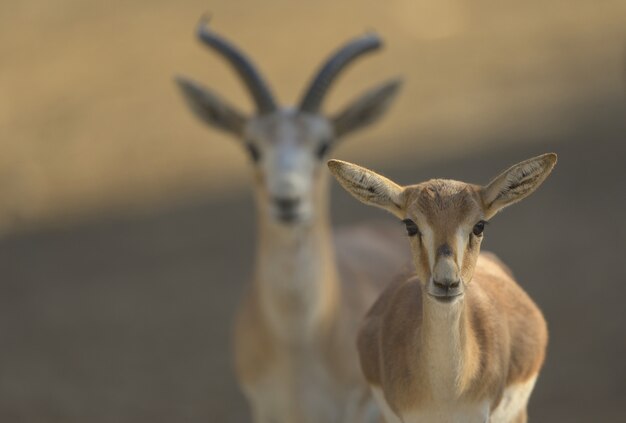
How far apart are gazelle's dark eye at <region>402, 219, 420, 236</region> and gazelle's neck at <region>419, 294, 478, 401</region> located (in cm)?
28

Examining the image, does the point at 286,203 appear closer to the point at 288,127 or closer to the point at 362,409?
the point at 288,127

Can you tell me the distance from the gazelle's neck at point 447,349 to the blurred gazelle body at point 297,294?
7.51ft

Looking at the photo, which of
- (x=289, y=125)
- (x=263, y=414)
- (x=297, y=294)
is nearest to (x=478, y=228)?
(x=297, y=294)

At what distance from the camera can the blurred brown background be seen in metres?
12.4

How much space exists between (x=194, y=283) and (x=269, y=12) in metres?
8.01

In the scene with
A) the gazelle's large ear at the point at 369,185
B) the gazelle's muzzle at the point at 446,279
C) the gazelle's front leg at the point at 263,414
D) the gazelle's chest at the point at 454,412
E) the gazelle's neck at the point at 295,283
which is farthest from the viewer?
the gazelle's neck at the point at 295,283

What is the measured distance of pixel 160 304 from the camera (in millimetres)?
13742

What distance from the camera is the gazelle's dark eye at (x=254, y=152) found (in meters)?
9.19

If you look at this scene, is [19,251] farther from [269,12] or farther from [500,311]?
[500,311]

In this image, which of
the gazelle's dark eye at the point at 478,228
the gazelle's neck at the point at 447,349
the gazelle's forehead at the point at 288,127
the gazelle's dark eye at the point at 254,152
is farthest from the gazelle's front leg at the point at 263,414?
the gazelle's dark eye at the point at 478,228

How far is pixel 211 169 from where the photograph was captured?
16656 millimetres

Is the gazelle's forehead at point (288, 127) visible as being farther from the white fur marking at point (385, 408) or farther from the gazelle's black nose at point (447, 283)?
the gazelle's black nose at point (447, 283)

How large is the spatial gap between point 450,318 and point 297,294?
9.59 ft

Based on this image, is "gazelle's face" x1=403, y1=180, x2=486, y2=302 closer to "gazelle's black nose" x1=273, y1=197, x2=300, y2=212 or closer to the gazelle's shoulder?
the gazelle's shoulder
